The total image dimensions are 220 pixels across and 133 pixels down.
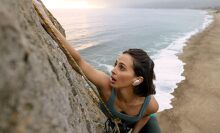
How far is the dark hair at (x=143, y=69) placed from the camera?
138 inches

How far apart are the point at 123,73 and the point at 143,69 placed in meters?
0.29

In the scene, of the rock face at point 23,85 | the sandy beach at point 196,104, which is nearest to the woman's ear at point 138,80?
the rock face at point 23,85

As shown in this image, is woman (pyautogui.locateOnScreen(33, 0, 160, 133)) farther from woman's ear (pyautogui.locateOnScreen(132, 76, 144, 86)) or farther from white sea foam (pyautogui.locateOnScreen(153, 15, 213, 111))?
white sea foam (pyautogui.locateOnScreen(153, 15, 213, 111))

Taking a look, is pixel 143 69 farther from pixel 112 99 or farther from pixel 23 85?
pixel 23 85

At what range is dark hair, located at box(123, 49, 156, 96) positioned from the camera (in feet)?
11.5

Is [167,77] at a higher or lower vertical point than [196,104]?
lower

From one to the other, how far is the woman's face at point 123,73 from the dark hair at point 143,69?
65 millimetres

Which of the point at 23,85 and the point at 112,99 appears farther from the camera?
the point at 112,99

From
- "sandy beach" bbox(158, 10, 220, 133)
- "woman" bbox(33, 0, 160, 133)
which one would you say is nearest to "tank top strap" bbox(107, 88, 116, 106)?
"woman" bbox(33, 0, 160, 133)

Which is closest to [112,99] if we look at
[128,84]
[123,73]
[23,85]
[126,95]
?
[126,95]

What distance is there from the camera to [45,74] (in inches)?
71.7

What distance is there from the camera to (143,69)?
3547 millimetres

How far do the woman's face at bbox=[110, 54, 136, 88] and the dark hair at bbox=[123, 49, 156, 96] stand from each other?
6 centimetres

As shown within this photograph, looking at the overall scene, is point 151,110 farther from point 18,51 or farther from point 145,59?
point 18,51
